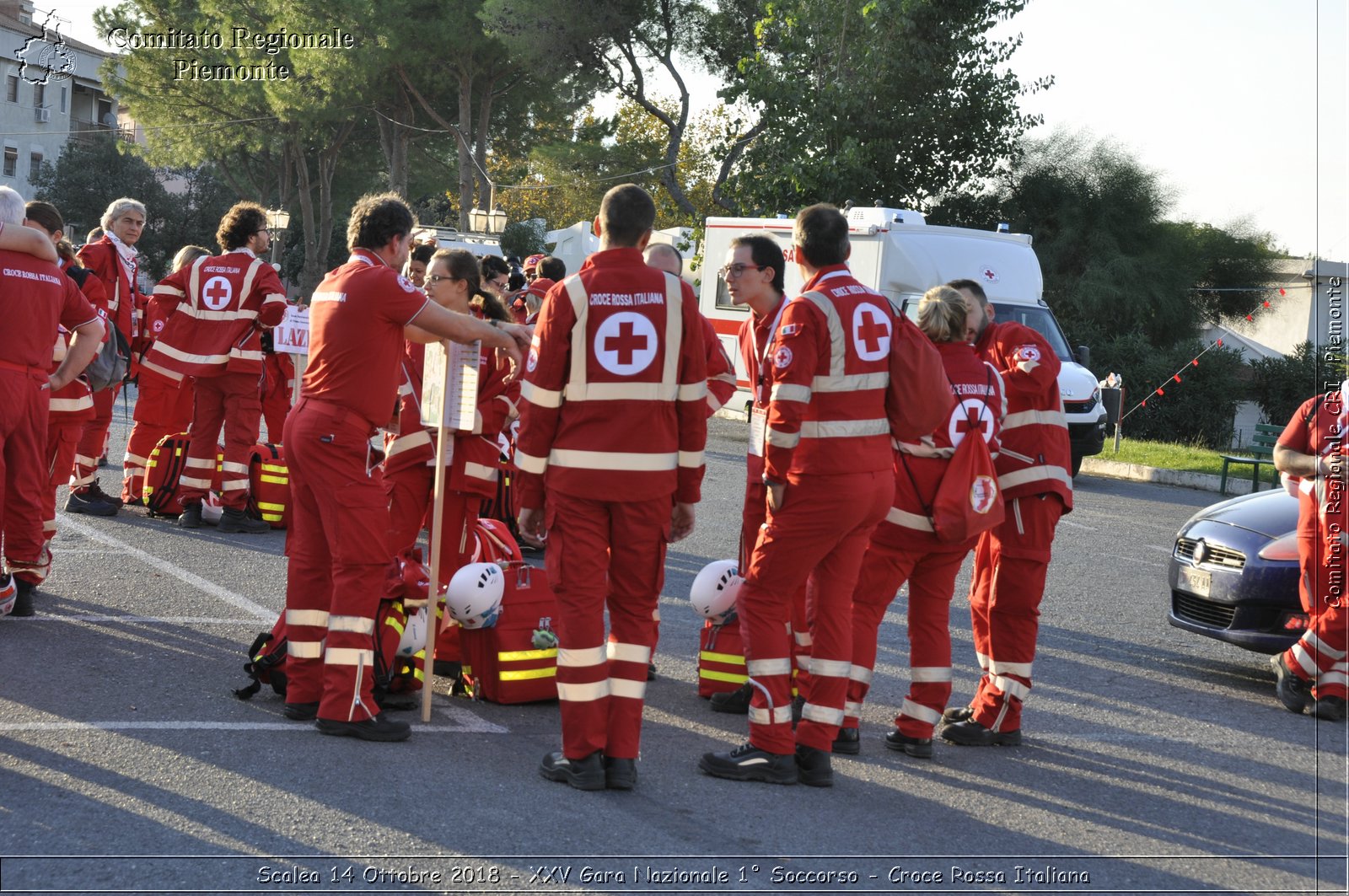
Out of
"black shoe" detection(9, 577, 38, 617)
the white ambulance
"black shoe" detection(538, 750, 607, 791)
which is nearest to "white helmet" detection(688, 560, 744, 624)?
"black shoe" detection(538, 750, 607, 791)

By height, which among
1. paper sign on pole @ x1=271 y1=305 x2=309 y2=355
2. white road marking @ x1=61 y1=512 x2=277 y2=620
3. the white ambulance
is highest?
the white ambulance

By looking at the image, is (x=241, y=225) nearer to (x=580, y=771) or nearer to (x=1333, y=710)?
(x=580, y=771)

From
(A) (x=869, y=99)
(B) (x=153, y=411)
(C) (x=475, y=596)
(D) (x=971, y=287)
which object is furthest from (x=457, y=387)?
(A) (x=869, y=99)

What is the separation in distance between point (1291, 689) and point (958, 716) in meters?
2.06

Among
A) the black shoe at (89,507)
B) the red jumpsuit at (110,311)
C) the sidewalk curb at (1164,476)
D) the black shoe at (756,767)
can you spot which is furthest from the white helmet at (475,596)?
the sidewalk curb at (1164,476)

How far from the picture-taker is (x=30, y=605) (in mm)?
7430

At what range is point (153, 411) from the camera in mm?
11062

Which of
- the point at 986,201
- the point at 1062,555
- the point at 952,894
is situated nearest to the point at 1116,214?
the point at 986,201

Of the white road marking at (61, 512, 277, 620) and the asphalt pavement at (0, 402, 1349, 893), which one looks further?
the white road marking at (61, 512, 277, 620)

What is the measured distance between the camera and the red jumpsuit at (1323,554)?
6910 millimetres

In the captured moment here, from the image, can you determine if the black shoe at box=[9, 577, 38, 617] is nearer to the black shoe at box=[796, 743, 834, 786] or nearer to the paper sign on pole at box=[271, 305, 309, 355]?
the paper sign on pole at box=[271, 305, 309, 355]

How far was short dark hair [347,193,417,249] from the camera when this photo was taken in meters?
5.87

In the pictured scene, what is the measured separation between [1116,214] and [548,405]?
30.9 metres

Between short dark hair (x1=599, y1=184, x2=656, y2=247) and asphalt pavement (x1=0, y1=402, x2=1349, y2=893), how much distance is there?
2124 millimetres
